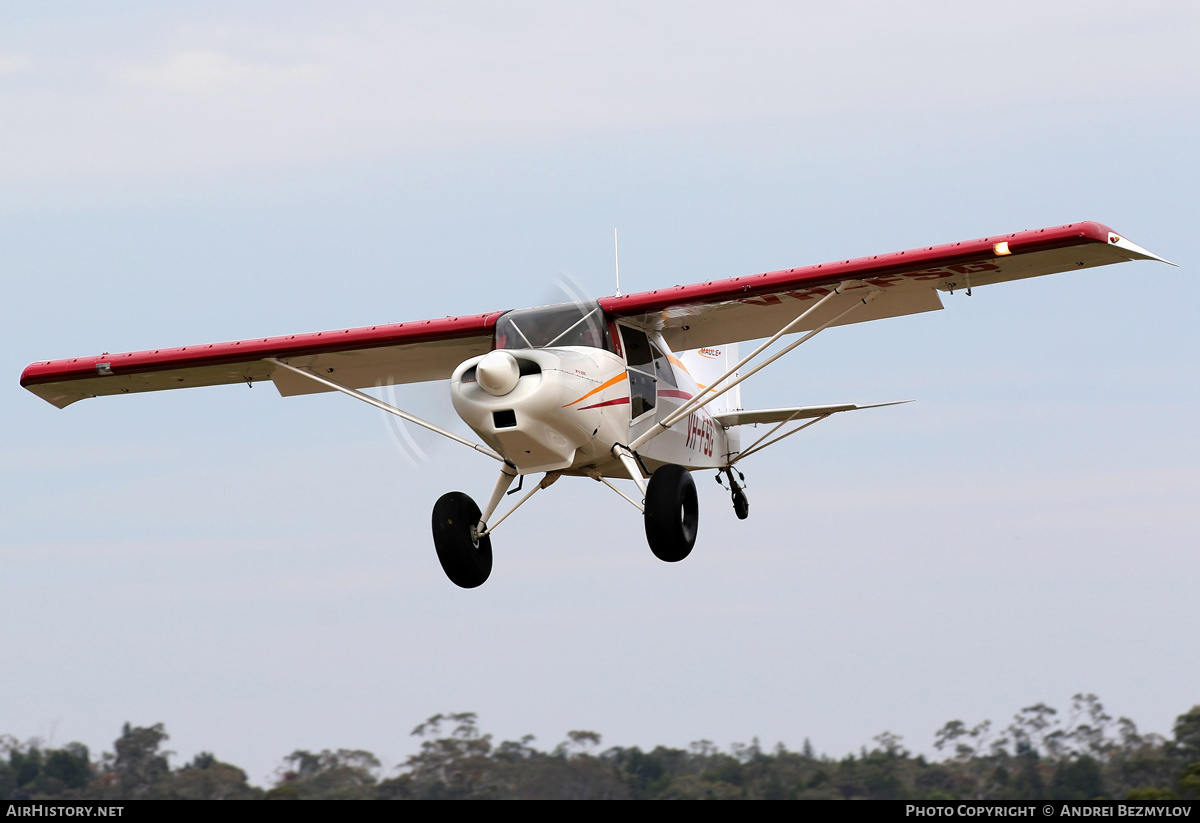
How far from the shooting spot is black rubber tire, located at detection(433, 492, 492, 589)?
48.3ft

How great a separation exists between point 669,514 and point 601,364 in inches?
62.4

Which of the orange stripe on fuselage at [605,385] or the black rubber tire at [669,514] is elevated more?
the orange stripe on fuselage at [605,385]

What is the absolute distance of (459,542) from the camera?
48.3 ft

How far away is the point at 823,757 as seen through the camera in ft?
80.0

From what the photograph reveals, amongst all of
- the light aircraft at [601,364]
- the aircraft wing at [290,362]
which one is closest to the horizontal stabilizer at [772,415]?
the light aircraft at [601,364]

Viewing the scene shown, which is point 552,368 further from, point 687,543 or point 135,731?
point 135,731

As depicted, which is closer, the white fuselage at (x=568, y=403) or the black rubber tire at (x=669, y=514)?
the white fuselage at (x=568, y=403)

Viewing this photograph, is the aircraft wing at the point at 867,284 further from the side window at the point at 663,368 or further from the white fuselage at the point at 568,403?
the white fuselage at the point at 568,403

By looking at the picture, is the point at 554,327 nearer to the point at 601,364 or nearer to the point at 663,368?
the point at 601,364

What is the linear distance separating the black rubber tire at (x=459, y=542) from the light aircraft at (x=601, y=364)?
2 cm

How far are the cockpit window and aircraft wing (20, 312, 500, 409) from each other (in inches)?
43.6

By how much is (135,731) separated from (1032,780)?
585 inches

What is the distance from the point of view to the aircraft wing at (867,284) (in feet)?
46.4
